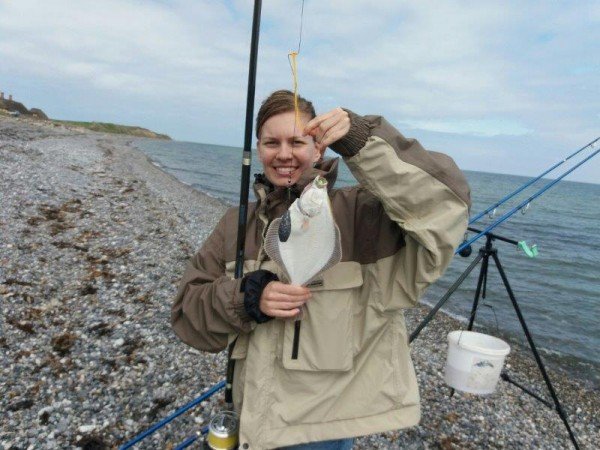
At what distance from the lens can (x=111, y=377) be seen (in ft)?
16.4

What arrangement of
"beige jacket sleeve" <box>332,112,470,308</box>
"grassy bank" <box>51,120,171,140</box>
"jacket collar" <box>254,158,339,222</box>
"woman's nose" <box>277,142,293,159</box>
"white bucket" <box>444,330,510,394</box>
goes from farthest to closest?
"grassy bank" <box>51,120,171,140</box> < "white bucket" <box>444,330,510,394</box> < "woman's nose" <box>277,142,293,159</box> < "jacket collar" <box>254,158,339,222</box> < "beige jacket sleeve" <box>332,112,470,308</box>

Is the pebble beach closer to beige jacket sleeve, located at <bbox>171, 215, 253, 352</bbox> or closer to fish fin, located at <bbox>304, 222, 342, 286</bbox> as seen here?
beige jacket sleeve, located at <bbox>171, 215, 253, 352</bbox>

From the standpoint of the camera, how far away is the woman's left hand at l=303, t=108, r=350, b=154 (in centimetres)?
190

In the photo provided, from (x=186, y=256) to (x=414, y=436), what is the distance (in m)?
6.68

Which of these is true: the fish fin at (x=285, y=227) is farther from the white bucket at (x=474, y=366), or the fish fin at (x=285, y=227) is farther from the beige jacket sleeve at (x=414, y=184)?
the white bucket at (x=474, y=366)

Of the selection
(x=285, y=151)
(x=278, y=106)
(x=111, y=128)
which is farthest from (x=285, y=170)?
(x=111, y=128)

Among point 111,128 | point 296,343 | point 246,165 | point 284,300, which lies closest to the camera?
point 284,300

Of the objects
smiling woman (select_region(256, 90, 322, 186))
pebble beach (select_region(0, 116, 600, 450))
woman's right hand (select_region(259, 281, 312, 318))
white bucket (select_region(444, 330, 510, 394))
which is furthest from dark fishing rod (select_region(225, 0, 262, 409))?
white bucket (select_region(444, 330, 510, 394))

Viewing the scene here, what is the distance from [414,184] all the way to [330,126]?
437 mm

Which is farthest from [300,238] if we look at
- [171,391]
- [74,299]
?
[74,299]

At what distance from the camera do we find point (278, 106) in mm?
2439

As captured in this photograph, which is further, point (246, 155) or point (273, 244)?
point (246, 155)

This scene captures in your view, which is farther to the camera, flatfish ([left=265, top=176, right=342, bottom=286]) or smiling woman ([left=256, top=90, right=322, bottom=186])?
smiling woman ([left=256, top=90, right=322, bottom=186])

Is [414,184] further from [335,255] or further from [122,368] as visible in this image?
[122,368]
